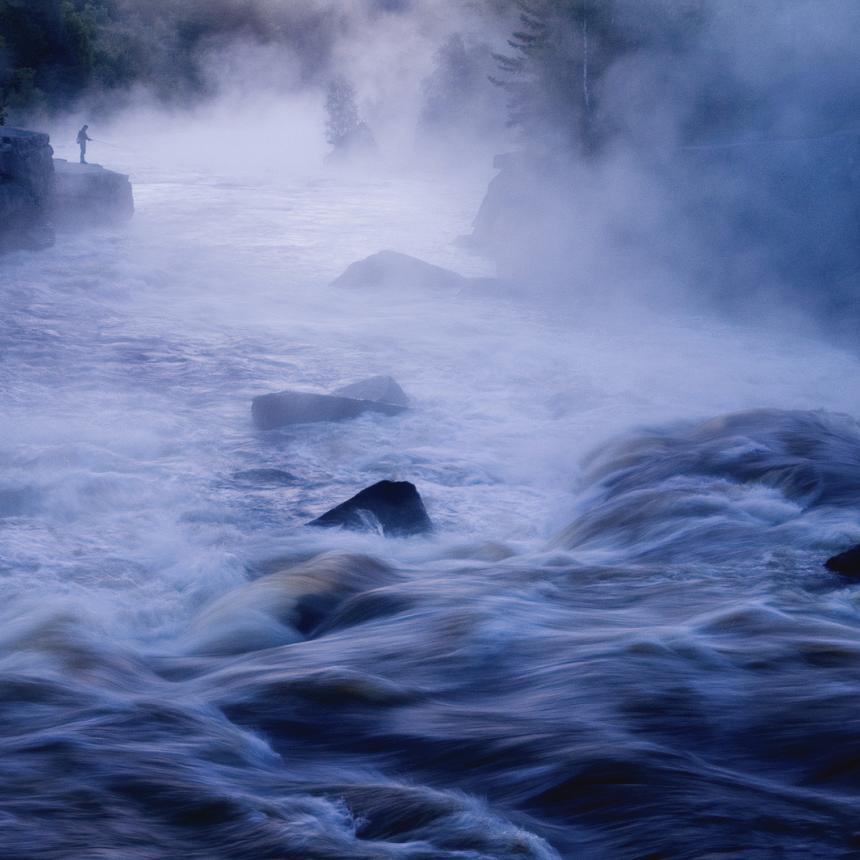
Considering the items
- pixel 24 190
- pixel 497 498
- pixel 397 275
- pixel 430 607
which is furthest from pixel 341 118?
pixel 430 607

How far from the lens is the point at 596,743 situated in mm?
3365

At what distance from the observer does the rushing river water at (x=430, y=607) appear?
2.98 m

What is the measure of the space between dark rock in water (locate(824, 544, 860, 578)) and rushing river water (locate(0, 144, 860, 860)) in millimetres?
95

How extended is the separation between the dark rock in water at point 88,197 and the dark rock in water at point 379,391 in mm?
11097

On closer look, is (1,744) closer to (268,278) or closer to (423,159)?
(268,278)

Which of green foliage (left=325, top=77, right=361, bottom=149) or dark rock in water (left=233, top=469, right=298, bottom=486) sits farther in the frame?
green foliage (left=325, top=77, right=361, bottom=149)

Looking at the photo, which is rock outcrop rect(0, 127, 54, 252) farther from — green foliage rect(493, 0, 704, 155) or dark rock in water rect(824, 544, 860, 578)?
dark rock in water rect(824, 544, 860, 578)

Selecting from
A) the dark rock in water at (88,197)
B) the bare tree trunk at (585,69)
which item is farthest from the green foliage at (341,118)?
the dark rock in water at (88,197)

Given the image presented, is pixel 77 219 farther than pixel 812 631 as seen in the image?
Yes

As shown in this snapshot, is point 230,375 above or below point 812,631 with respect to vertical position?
above

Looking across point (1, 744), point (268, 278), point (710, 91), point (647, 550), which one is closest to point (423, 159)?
point (710, 91)

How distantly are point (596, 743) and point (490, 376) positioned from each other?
315 inches

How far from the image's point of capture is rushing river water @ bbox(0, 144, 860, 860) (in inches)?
117

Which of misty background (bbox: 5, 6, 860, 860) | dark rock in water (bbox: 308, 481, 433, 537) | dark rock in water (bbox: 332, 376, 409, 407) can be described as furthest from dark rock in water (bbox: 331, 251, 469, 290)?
dark rock in water (bbox: 308, 481, 433, 537)
